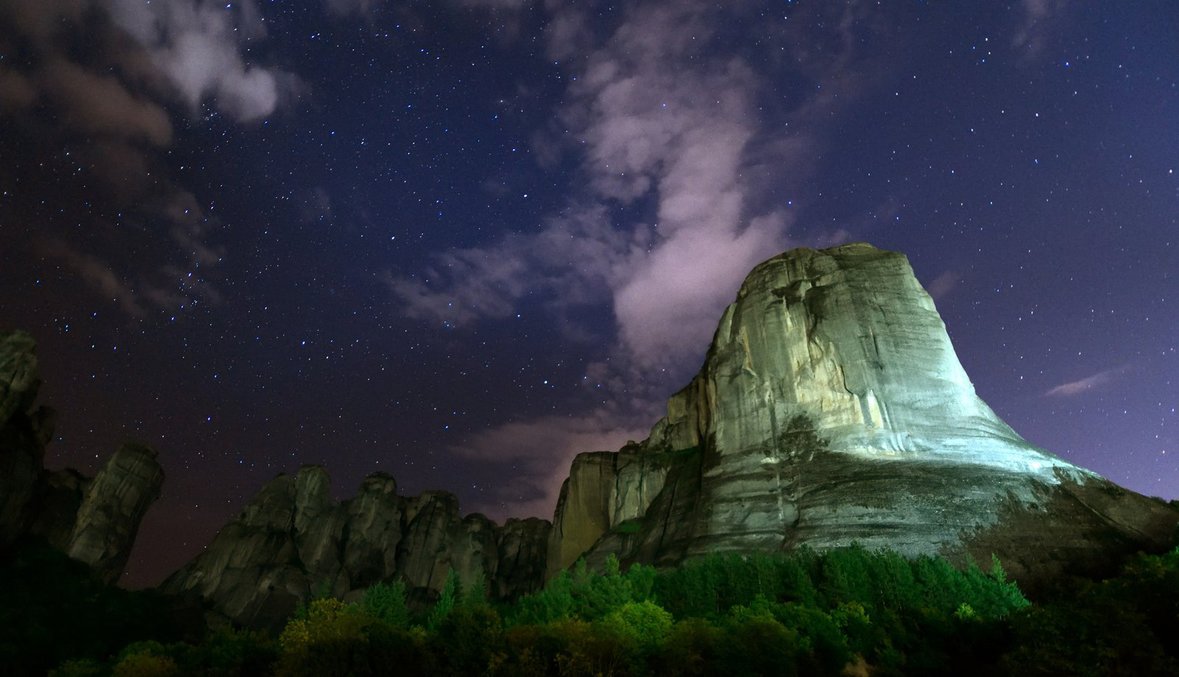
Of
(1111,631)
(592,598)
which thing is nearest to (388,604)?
(592,598)

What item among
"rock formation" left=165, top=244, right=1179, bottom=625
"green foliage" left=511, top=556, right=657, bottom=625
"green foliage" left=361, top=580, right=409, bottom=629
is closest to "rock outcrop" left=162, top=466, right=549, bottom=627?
"rock formation" left=165, top=244, right=1179, bottom=625

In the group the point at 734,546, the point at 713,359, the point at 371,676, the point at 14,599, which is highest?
the point at 713,359

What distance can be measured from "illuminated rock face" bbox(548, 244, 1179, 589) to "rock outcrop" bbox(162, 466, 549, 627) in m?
42.5

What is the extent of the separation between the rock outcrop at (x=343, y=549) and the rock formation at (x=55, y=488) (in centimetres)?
1173

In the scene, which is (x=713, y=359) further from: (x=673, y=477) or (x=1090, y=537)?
(x=1090, y=537)

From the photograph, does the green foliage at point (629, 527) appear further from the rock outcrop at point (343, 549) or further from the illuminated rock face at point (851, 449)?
the rock outcrop at point (343, 549)

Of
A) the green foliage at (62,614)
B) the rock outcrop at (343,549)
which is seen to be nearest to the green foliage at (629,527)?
the rock outcrop at (343,549)

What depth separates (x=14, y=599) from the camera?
205 ft

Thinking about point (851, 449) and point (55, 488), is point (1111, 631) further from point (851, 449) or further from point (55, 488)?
point (55, 488)

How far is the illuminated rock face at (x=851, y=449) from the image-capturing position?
43469 millimetres

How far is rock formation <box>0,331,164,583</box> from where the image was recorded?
68.8 metres

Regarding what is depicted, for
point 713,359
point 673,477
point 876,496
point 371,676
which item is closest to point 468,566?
point 673,477

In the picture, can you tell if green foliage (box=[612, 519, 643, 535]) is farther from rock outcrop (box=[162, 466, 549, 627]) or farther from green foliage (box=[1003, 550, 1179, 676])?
green foliage (box=[1003, 550, 1179, 676])

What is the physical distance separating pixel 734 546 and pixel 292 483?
84289mm
